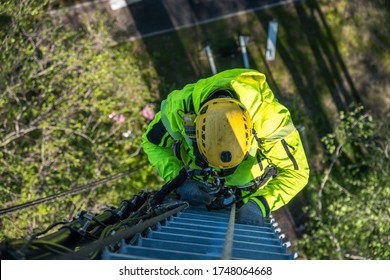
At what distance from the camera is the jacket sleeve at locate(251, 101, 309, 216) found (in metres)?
4.52

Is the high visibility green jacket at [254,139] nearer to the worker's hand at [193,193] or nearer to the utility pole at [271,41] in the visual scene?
the worker's hand at [193,193]

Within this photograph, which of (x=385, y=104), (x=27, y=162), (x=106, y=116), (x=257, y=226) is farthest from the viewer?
(x=385, y=104)

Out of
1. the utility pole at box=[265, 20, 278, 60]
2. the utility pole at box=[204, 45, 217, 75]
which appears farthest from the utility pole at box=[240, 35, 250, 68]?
the utility pole at box=[204, 45, 217, 75]

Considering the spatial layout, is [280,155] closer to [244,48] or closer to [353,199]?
[353,199]

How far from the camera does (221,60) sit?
8.97 m

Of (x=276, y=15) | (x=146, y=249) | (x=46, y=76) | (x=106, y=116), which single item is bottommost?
(x=146, y=249)

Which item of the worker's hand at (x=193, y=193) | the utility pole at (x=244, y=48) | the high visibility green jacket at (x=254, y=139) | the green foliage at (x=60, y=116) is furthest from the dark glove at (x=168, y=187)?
the utility pole at (x=244, y=48)

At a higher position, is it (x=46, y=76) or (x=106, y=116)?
(x=46, y=76)

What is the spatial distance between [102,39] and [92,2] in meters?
1.34

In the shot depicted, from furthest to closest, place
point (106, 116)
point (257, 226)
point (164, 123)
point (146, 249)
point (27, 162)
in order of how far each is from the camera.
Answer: point (106, 116), point (27, 162), point (164, 123), point (257, 226), point (146, 249)

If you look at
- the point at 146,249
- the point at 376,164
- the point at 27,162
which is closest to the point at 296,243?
the point at 376,164

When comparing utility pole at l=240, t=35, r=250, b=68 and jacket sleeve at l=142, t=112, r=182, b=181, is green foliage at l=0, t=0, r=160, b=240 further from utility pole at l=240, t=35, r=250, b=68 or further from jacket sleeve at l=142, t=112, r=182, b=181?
jacket sleeve at l=142, t=112, r=182, b=181

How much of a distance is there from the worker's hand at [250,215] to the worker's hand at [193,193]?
38 centimetres

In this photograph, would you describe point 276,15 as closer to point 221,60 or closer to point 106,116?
point 221,60
